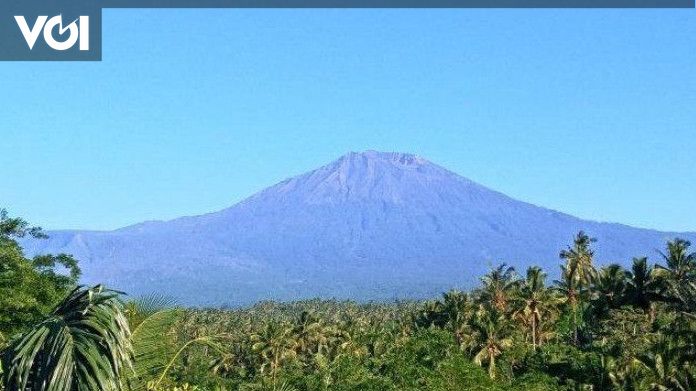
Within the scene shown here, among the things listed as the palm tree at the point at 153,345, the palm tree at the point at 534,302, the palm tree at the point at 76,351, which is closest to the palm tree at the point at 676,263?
the palm tree at the point at 534,302

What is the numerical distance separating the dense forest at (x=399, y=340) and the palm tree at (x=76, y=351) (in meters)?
0.01

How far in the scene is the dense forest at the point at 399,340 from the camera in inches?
327

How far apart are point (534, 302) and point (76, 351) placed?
7649 cm

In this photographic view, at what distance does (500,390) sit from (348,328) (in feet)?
208

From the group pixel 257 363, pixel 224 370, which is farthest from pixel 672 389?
pixel 224 370

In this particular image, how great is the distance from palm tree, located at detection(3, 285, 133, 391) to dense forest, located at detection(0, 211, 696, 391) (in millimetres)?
13

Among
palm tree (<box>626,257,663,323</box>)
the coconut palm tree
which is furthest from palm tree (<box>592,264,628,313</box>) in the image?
the coconut palm tree

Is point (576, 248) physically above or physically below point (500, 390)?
above

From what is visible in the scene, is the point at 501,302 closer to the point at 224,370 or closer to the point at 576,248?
the point at 576,248

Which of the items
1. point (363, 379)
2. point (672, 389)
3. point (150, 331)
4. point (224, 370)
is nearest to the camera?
point (150, 331)

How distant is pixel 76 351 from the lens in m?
8.11

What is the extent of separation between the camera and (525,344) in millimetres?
71250

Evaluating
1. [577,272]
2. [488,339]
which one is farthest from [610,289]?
[488,339]

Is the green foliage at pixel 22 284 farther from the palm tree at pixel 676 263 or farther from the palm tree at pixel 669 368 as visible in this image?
the palm tree at pixel 676 263
